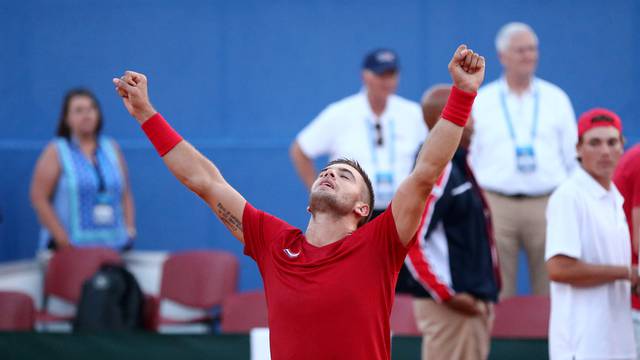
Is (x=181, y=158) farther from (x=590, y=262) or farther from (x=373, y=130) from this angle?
(x=373, y=130)

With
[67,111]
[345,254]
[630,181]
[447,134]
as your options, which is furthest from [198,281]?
[447,134]

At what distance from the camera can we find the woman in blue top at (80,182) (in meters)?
7.75

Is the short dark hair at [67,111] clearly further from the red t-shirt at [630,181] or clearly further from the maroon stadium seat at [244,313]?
the red t-shirt at [630,181]

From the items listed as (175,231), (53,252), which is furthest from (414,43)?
(53,252)

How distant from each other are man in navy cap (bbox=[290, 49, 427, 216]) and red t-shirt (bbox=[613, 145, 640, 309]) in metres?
2.34

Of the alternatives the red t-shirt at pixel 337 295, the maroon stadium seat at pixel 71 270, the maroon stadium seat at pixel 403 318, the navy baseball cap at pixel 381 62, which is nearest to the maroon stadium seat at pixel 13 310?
Result: the maroon stadium seat at pixel 71 270

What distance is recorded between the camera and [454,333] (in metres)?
4.93

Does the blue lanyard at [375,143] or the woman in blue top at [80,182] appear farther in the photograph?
the woman in blue top at [80,182]

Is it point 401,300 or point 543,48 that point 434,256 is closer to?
point 401,300

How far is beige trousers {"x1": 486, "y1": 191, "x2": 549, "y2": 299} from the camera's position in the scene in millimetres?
6848

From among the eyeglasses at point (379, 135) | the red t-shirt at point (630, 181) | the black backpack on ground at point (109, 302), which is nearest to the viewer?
the red t-shirt at point (630, 181)

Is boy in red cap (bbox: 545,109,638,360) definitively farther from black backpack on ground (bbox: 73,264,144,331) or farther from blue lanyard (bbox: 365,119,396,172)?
black backpack on ground (bbox: 73,264,144,331)

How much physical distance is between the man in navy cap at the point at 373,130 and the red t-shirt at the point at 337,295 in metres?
3.58

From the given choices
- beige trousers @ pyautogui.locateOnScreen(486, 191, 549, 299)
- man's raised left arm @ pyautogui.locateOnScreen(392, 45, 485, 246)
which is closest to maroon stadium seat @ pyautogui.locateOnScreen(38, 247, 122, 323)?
beige trousers @ pyautogui.locateOnScreen(486, 191, 549, 299)
